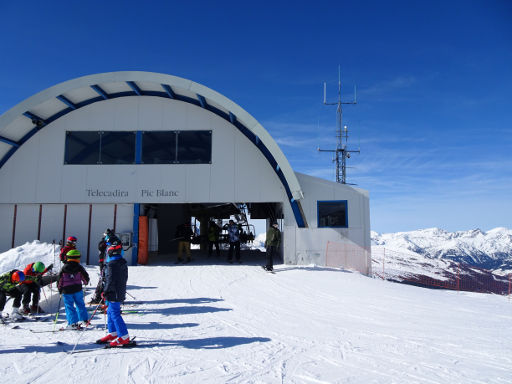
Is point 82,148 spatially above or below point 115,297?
above

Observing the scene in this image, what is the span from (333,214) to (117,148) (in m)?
8.84

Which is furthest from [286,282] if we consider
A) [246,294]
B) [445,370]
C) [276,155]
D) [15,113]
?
[15,113]

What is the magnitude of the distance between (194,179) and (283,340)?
29.7 ft

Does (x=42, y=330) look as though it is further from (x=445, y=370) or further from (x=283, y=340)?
(x=445, y=370)

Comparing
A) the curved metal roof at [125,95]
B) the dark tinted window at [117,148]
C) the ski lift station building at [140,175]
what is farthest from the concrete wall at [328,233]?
the dark tinted window at [117,148]

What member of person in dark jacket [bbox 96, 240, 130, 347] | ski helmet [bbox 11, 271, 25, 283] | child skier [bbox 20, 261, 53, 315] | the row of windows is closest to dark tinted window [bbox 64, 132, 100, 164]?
the row of windows

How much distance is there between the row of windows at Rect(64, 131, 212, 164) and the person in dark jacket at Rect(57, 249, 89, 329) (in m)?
8.05

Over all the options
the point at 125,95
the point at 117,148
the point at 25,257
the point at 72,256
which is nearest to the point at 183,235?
the point at 117,148

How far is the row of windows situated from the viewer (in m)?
13.5

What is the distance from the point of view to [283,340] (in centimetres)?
516

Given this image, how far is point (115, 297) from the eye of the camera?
15.8 feet

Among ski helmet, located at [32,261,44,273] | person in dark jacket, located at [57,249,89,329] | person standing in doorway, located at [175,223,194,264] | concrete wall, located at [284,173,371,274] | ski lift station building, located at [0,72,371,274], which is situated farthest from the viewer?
person standing in doorway, located at [175,223,194,264]

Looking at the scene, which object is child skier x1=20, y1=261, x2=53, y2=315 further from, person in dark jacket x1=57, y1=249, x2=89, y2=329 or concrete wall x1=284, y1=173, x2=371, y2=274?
concrete wall x1=284, y1=173, x2=371, y2=274

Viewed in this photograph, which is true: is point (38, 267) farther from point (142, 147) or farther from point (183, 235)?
point (142, 147)
